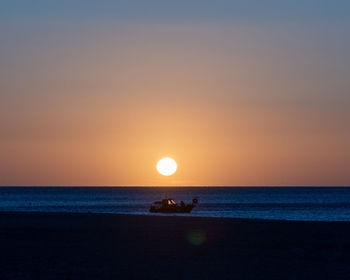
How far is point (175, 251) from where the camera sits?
2345cm

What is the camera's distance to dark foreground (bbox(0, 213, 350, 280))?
18.4 meters

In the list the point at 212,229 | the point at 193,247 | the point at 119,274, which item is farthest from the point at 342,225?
the point at 119,274

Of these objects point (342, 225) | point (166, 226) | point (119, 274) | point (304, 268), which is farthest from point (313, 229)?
point (119, 274)

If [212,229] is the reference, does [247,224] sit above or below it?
above

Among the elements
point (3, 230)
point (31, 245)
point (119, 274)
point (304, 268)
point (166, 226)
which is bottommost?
point (119, 274)

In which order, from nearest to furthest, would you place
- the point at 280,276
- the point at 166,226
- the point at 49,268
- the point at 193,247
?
the point at 280,276
the point at 49,268
the point at 193,247
the point at 166,226

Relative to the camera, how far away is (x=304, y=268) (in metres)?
19.4

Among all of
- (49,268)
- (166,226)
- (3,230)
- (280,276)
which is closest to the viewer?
(280,276)

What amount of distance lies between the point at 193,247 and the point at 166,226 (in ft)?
34.9

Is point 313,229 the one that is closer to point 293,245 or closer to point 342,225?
point 342,225

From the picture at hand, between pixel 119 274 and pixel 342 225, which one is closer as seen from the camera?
pixel 119 274

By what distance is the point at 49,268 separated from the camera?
19.0m

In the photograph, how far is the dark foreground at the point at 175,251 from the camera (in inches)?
724

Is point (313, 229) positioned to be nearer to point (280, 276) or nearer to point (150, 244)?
point (150, 244)
